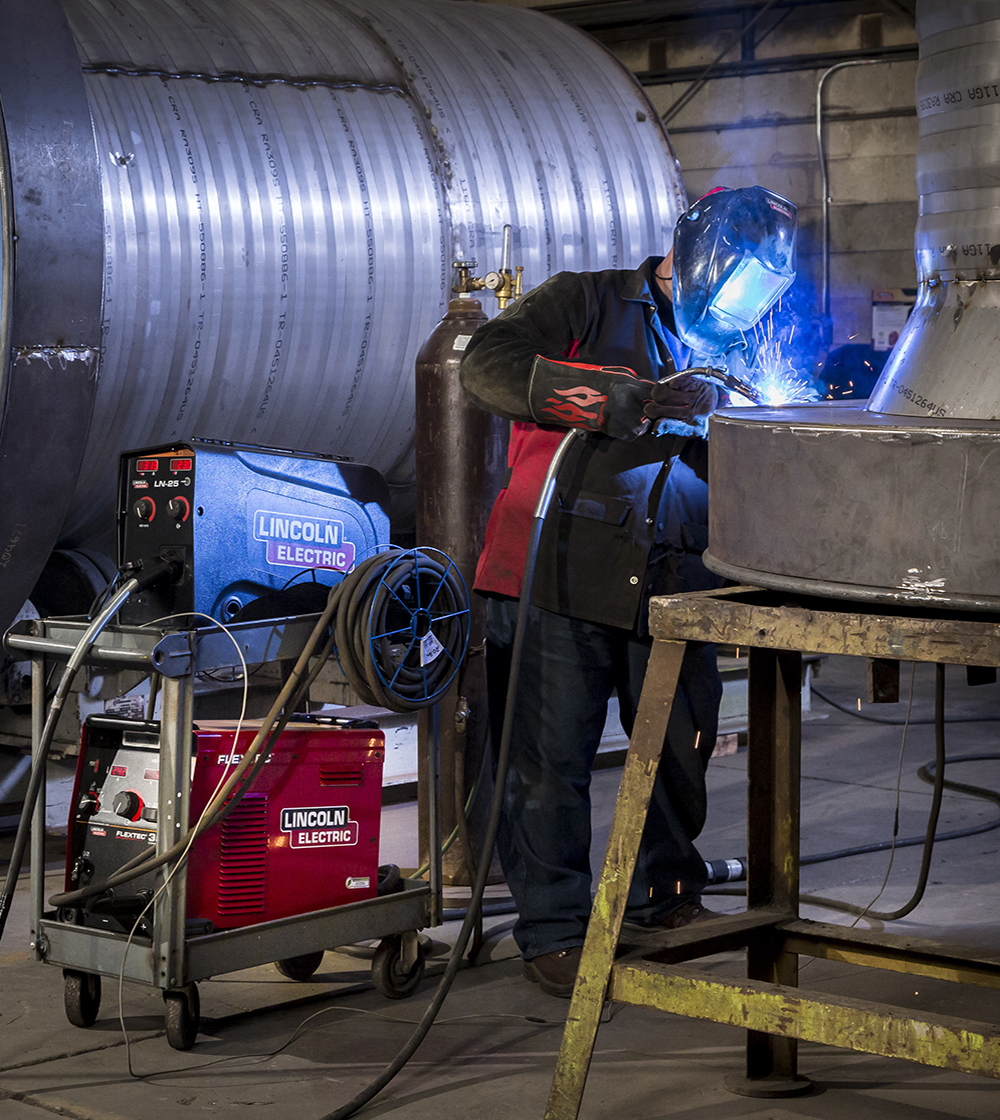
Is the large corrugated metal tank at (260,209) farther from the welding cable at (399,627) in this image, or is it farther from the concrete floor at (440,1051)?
the concrete floor at (440,1051)

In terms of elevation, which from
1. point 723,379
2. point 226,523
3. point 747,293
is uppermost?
point 747,293

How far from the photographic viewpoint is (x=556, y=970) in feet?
9.58

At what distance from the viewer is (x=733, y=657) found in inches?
216

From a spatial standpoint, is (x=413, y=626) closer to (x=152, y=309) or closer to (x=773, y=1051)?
(x=773, y=1051)

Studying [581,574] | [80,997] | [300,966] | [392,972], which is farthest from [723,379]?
[80,997]

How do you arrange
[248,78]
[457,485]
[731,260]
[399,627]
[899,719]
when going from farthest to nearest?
[899,719] < [248,78] < [457,485] < [399,627] < [731,260]

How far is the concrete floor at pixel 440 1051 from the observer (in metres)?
2.39

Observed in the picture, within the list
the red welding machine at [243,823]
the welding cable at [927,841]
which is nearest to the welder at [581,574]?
the red welding machine at [243,823]

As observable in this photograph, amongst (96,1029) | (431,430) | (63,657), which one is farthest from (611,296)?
(96,1029)

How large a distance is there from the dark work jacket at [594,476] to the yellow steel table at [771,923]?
1.47 ft

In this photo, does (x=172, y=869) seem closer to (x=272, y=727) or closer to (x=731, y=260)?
(x=272, y=727)

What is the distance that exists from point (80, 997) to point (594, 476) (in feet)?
4.46

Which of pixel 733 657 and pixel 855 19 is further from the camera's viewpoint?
pixel 855 19

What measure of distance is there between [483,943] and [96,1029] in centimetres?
86
